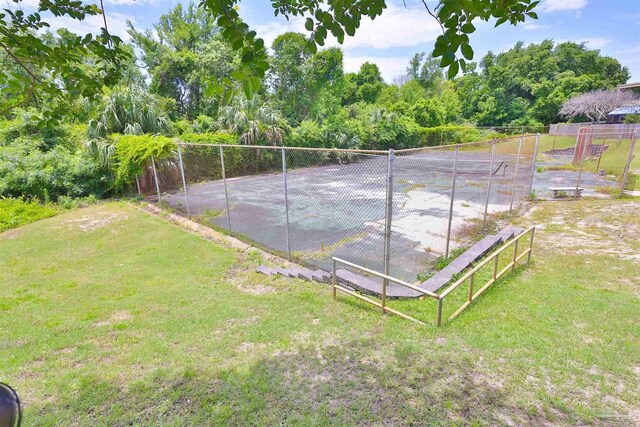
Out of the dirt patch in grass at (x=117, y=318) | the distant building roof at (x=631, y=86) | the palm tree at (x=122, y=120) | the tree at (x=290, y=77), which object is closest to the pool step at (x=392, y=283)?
the dirt patch in grass at (x=117, y=318)

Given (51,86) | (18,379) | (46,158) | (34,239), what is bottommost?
(34,239)

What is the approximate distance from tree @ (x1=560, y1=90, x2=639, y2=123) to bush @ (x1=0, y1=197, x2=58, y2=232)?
42364 mm

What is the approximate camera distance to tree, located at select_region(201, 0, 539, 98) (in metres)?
1.37

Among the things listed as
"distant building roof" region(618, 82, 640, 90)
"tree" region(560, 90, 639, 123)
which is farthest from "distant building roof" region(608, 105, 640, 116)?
"distant building roof" region(618, 82, 640, 90)

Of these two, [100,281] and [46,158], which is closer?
[100,281]

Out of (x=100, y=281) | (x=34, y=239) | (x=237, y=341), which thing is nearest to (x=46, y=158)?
(x=34, y=239)

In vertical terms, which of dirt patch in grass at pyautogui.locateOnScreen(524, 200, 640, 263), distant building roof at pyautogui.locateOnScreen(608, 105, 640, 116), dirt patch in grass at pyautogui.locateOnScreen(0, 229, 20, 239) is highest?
distant building roof at pyautogui.locateOnScreen(608, 105, 640, 116)

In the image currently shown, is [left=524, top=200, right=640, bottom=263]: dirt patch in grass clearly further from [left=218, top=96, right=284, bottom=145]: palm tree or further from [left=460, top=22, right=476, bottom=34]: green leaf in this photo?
[left=218, top=96, right=284, bottom=145]: palm tree

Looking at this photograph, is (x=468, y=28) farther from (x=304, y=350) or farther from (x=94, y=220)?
(x=94, y=220)

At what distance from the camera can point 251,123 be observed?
16.1m

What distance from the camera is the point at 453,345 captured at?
3229 mm

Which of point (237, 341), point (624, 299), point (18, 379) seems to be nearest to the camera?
A: point (18, 379)

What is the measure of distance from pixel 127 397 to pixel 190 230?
6.20 meters

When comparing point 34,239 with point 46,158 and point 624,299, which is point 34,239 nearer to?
point 46,158
